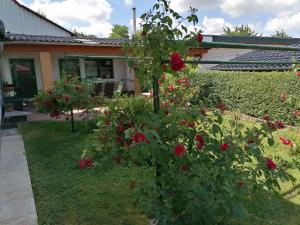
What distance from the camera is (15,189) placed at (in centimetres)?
393

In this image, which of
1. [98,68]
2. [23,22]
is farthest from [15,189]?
[23,22]

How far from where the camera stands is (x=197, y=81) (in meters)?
12.1

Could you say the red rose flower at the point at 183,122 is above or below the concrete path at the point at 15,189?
above

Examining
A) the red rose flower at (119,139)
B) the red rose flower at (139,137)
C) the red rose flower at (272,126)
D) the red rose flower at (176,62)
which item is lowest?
the red rose flower at (119,139)

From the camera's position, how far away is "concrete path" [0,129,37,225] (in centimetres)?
315

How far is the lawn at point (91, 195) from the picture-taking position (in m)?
3.10

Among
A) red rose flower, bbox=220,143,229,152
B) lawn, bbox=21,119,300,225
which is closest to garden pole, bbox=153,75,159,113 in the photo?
red rose flower, bbox=220,143,229,152

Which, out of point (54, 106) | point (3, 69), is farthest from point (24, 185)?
point (3, 69)

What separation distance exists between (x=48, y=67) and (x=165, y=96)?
10.7m

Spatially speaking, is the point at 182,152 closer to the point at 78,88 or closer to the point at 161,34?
the point at 161,34

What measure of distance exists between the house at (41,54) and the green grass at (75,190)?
11.4 feet

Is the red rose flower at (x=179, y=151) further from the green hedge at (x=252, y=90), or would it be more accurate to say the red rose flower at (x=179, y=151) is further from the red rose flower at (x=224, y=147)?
the green hedge at (x=252, y=90)

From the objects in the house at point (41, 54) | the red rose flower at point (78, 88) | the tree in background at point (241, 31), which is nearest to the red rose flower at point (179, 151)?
the red rose flower at point (78, 88)

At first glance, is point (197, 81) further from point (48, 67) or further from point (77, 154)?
point (77, 154)
